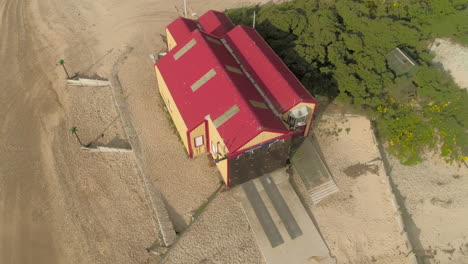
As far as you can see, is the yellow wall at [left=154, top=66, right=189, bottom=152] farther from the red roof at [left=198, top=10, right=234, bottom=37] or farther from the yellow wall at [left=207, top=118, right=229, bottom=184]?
the red roof at [left=198, top=10, right=234, bottom=37]

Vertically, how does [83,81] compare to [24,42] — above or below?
below

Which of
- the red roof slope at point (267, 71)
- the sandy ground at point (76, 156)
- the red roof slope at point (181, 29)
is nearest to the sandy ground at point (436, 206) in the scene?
the red roof slope at point (267, 71)

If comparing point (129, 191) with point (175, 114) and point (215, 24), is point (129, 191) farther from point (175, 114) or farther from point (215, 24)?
point (215, 24)

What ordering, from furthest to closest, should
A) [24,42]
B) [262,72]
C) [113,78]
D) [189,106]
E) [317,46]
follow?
[24,42] → [113,78] → [317,46] → [262,72] → [189,106]

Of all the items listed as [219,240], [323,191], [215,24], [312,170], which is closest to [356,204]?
[323,191]

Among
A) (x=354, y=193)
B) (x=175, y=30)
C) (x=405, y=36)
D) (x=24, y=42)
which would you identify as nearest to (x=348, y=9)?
(x=405, y=36)

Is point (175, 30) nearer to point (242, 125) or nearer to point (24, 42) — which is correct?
point (242, 125)

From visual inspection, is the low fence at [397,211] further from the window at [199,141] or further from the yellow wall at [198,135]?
the window at [199,141]

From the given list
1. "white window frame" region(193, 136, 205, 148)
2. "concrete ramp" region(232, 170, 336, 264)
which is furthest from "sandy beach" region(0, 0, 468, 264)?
"white window frame" region(193, 136, 205, 148)
